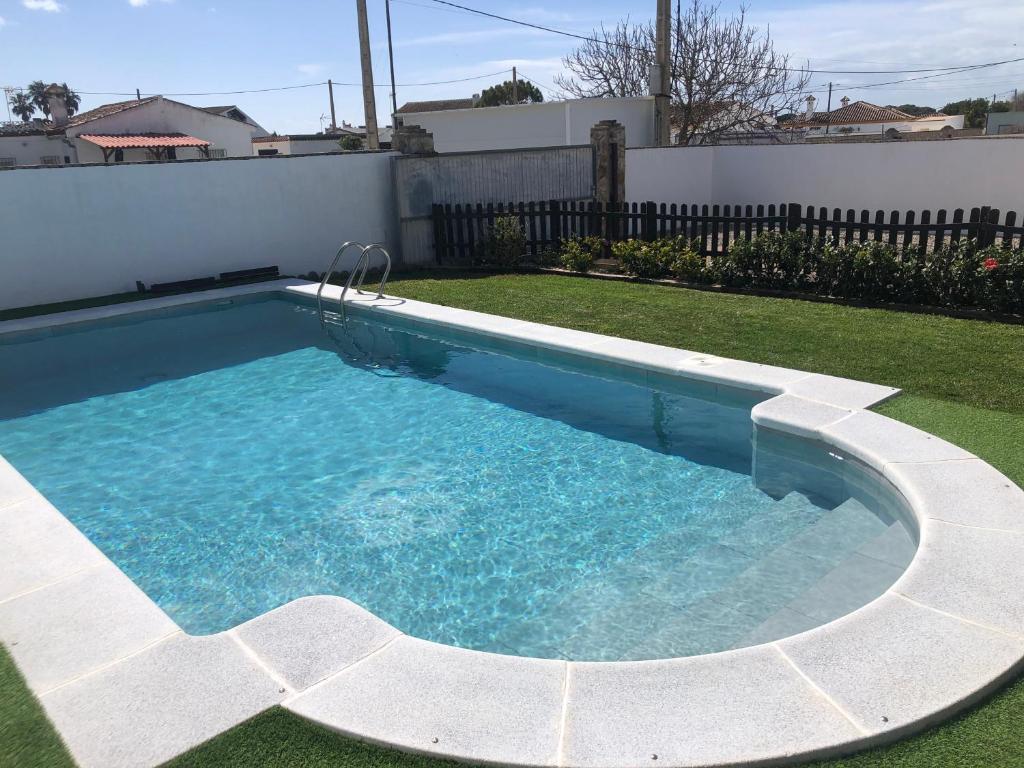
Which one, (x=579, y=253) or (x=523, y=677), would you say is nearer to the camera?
(x=523, y=677)

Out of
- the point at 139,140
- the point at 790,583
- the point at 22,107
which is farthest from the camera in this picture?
the point at 22,107

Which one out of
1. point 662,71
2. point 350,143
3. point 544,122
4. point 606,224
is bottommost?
point 606,224

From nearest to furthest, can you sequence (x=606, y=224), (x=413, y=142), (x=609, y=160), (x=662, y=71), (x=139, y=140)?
1. (x=606, y=224)
2. (x=609, y=160)
3. (x=413, y=142)
4. (x=662, y=71)
5. (x=139, y=140)

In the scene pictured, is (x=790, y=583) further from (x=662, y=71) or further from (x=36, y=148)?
(x=36, y=148)

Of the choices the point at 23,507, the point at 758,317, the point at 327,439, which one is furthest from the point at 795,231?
the point at 23,507

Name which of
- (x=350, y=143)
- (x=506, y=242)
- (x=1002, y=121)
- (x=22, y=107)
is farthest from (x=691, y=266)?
(x=22, y=107)

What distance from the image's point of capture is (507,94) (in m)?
60.3

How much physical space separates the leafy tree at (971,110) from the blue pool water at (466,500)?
5873cm

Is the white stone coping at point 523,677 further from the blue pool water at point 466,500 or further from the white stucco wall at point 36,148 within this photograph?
the white stucco wall at point 36,148

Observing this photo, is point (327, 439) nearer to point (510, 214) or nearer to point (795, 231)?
point (795, 231)

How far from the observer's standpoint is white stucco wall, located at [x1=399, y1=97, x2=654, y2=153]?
72.7 feet

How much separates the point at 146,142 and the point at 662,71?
2769 centimetres

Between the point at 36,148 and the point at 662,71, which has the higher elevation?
the point at 36,148

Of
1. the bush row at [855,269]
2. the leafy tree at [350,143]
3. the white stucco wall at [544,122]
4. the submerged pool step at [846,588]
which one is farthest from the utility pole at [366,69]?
the leafy tree at [350,143]
